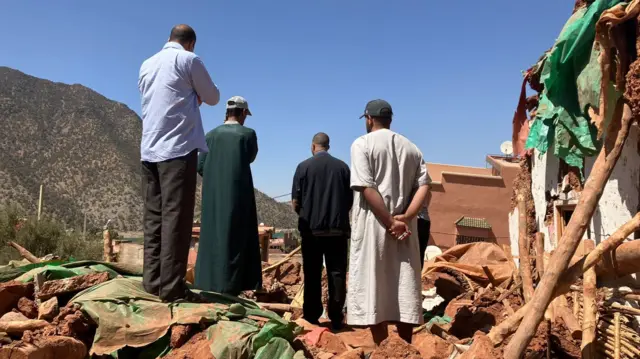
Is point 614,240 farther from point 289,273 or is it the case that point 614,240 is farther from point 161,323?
point 289,273

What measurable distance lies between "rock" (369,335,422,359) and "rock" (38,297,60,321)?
1837 millimetres

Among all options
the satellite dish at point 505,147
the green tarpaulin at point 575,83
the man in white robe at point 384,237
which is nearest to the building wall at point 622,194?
the green tarpaulin at point 575,83

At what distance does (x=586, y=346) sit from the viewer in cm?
315

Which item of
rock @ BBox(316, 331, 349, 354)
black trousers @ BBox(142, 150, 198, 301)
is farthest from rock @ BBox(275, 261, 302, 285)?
black trousers @ BBox(142, 150, 198, 301)

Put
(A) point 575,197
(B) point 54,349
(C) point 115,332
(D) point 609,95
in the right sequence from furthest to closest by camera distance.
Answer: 1. (A) point 575,197
2. (D) point 609,95
3. (C) point 115,332
4. (B) point 54,349

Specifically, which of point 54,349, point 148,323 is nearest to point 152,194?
point 148,323

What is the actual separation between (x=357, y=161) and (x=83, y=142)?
5612cm

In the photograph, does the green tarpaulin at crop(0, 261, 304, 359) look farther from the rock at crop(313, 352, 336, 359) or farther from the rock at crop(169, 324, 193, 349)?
the rock at crop(313, 352, 336, 359)

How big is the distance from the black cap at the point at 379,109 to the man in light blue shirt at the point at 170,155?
107cm

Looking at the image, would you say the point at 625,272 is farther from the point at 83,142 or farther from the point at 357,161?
the point at 83,142

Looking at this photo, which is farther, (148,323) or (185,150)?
(185,150)

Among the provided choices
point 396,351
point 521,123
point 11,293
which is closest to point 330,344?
point 396,351

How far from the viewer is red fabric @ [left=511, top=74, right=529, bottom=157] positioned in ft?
22.1

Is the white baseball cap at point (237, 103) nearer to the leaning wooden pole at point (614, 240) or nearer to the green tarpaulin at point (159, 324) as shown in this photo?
the green tarpaulin at point (159, 324)
